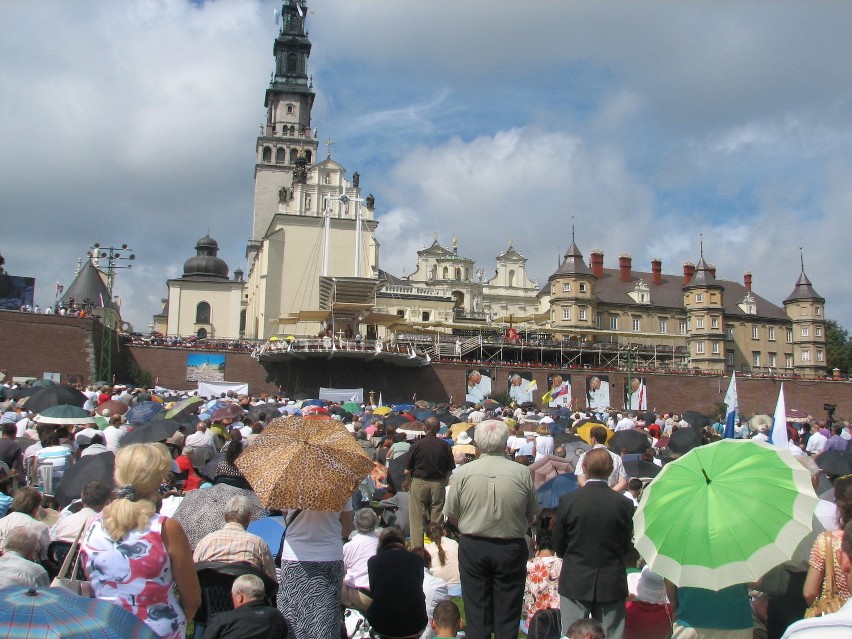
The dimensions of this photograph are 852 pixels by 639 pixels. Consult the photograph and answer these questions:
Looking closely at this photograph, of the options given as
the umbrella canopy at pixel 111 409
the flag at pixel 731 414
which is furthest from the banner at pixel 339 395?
the flag at pixel 731 414

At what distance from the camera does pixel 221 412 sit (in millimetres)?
18672

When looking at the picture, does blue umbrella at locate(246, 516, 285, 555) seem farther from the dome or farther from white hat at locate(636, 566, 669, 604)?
the dome

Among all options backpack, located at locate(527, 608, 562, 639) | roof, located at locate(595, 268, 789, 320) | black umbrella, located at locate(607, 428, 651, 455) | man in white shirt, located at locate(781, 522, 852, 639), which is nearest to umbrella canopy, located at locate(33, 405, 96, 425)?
black umbrella, located at locate(607, 428, 651, 455)

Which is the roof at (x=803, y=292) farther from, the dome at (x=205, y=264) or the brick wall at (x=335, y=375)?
the dome at (x=205, y=264)

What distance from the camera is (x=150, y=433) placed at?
13.0 m

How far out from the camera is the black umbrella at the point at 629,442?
15.0 metres

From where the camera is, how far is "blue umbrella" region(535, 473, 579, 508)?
34.0 feet

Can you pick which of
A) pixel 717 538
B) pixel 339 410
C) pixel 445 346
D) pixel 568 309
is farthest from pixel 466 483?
pixel 568 309

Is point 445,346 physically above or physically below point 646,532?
above

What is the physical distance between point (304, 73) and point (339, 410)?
2792 inches

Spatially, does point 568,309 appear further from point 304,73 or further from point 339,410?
point 339,410

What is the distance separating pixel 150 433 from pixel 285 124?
7540 centimetres

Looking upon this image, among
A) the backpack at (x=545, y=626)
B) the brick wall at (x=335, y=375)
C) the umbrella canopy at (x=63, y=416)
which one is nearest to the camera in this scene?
the backpack at (x=545, y=626)

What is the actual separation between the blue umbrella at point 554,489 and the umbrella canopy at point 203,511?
406 centimetres
